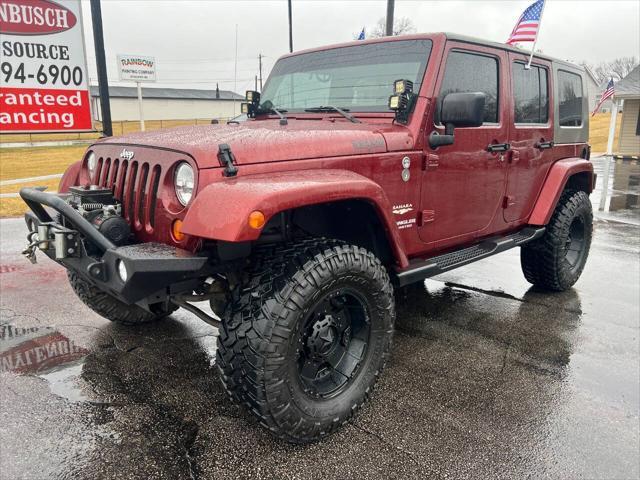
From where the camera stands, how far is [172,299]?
2691mm

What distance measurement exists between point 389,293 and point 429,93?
51.4 inches

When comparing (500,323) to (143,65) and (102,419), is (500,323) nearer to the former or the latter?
(102,419)

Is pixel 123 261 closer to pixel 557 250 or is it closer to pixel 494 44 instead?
pixel 494 44

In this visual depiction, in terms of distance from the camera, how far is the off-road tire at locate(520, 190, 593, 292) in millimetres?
4512

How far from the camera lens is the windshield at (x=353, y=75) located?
3242 millimetres

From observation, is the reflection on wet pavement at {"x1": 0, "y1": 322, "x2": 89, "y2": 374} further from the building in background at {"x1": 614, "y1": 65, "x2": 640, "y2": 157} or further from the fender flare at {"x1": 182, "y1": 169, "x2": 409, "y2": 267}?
the building in background at {"x1": 614, "y1": 65, "x2": 640, "y2": 157}

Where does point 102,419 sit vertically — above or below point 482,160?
below

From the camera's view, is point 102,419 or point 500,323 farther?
point 500,323

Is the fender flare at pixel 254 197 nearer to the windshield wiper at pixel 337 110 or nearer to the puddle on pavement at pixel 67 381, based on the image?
the windshield wiper at pixel 337 110

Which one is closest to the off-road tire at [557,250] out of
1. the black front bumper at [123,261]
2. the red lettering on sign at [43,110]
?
the black front bumper at [123,261]

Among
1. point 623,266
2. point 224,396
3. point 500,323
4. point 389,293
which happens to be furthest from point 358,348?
point 623,266

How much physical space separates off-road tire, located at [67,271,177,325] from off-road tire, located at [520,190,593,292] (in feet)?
10.5

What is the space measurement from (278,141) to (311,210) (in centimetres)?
49

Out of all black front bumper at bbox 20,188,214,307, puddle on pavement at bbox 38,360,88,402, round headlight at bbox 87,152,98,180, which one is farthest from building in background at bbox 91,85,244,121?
black front bumper at bbox 20,188,214,307
